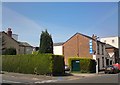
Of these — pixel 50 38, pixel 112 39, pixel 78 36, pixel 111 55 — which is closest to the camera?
pixel 50 38

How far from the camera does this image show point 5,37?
54.8 meters

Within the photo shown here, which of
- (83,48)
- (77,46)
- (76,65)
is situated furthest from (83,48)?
(76,65)

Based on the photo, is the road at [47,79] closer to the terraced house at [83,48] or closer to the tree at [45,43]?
the tree at [45,43]

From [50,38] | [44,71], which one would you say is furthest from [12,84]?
[50,38]

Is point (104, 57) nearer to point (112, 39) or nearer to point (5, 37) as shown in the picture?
point (5, 37)

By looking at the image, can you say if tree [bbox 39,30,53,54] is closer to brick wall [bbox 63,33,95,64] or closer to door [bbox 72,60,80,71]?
door [bbox 72,60,80,71]

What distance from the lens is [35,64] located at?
34.0 m

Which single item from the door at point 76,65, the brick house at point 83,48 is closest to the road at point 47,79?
the door at point 76,65

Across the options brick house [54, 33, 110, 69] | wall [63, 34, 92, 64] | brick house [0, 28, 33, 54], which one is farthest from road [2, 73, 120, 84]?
wall [63, 34, 92, 64]

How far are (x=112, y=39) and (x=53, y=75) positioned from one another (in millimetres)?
60172

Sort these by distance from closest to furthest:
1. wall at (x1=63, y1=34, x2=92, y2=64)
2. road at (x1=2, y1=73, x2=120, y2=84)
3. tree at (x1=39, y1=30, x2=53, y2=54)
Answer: road at (x1=2, y1=73, x2=120, y2=84), tree at (x1=39, y1=30, x2=53, y2=54), wall at (x1=63, y1=34, x2=92, y2=64)

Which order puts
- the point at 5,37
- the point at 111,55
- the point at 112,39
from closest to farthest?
the point at 5,37 < the point at 111,55 < the point at 112,39

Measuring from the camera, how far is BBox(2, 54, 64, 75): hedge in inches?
1303

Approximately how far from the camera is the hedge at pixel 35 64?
33094 mm
